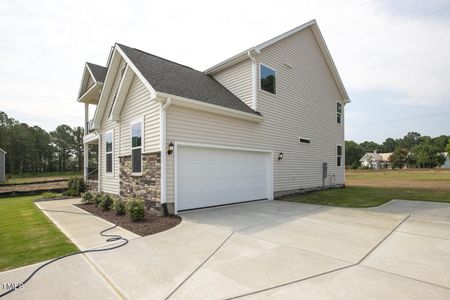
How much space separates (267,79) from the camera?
35.7 ft

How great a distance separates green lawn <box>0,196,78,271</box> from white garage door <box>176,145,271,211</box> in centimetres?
337

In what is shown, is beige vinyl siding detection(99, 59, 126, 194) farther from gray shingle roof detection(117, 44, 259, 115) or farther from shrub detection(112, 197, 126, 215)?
shrub detection(112, 197, 126, 215)

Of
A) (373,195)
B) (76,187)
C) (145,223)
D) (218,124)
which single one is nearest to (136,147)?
(218,124)

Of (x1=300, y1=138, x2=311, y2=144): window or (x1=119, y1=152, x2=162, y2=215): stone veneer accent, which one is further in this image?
(x1=300, y1=138, x2=311, y2=144): window

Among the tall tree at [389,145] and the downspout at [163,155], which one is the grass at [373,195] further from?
the tall tree at [389,145]

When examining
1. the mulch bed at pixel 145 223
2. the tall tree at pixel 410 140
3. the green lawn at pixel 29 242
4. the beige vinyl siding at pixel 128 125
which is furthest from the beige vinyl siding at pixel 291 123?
the tall tree at pixel 410 140

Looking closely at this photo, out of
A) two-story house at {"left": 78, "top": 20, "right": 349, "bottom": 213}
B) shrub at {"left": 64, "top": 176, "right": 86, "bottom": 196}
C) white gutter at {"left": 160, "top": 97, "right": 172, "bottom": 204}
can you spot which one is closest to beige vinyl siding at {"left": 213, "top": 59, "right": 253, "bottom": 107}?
two-story house at {"left": 78, "top": 20, "right": 349, "bottom": 213}

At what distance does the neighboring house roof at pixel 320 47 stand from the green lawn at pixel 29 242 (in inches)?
344

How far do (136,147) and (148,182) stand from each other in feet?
5.55

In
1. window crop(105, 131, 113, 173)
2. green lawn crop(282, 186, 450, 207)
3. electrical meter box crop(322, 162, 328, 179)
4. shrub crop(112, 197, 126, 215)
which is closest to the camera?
shrub crop(112, 197, 126, 215)

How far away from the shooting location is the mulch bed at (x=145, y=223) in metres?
5.75

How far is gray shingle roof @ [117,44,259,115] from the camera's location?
7.68 m

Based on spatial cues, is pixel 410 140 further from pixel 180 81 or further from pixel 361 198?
pixel 180 81

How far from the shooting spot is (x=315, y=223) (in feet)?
20.6
